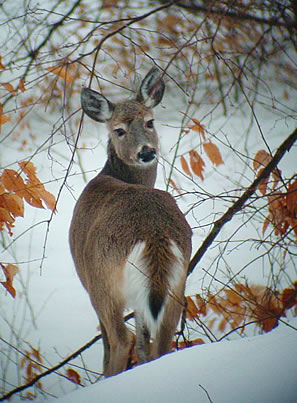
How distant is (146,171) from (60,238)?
11.9 feet

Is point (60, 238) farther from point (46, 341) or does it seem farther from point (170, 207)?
point (170, 207)

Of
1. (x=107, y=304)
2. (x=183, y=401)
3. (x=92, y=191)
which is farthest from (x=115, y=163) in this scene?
(x=183, y=401)

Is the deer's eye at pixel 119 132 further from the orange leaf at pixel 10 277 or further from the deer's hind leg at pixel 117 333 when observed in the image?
the deer's hind leg at pixel 117 333

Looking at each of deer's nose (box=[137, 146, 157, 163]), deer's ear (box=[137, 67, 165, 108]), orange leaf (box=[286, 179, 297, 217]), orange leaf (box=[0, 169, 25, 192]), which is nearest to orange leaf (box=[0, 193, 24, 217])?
orange leaf (box=[0, 169, 25, 192])

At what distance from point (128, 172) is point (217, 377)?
2.73 meters

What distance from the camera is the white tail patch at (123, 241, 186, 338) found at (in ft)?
10.0

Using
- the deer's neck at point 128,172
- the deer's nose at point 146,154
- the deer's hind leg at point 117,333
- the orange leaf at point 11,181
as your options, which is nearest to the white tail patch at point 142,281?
the deer's hind leg at point 117,333

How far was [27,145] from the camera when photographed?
10562 mm

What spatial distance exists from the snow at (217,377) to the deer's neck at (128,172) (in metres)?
2.29

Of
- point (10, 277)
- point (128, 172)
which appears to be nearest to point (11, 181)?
point (10, 277)

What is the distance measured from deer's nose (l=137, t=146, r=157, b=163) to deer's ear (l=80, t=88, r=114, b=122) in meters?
0.69

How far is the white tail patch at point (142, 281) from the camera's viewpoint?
3.05 meters

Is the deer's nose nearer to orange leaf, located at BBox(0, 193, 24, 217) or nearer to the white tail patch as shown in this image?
orange leaf, located at BBox(0, 193, 24, 217)

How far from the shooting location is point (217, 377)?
258cm
